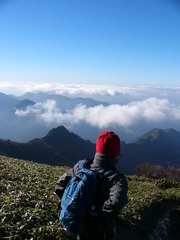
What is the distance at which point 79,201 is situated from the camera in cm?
362

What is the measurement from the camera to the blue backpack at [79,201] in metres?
3.63

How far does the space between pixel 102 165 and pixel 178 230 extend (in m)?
9.71

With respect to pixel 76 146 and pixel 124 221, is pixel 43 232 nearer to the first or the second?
pixel 124 221

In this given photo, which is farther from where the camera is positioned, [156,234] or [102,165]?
[156,234]

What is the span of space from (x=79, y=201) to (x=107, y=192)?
564 millimetres

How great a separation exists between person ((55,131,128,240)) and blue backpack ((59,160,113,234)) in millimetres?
162

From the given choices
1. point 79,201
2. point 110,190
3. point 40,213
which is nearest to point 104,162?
point 110,190

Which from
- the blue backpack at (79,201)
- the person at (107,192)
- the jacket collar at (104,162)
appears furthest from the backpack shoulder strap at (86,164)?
the blue backpack at (79,201)

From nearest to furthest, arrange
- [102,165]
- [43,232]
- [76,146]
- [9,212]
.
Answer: [102,165], [43,232], [9,212], [76,146]

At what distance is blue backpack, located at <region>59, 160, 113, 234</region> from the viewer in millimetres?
3631

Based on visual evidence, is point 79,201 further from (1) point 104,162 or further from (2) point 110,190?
(1) point 104,162

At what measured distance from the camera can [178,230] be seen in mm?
11031

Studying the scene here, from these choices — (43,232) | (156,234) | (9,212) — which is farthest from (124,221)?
(9,212)

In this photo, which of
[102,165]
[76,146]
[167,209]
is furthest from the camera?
[76,146]
